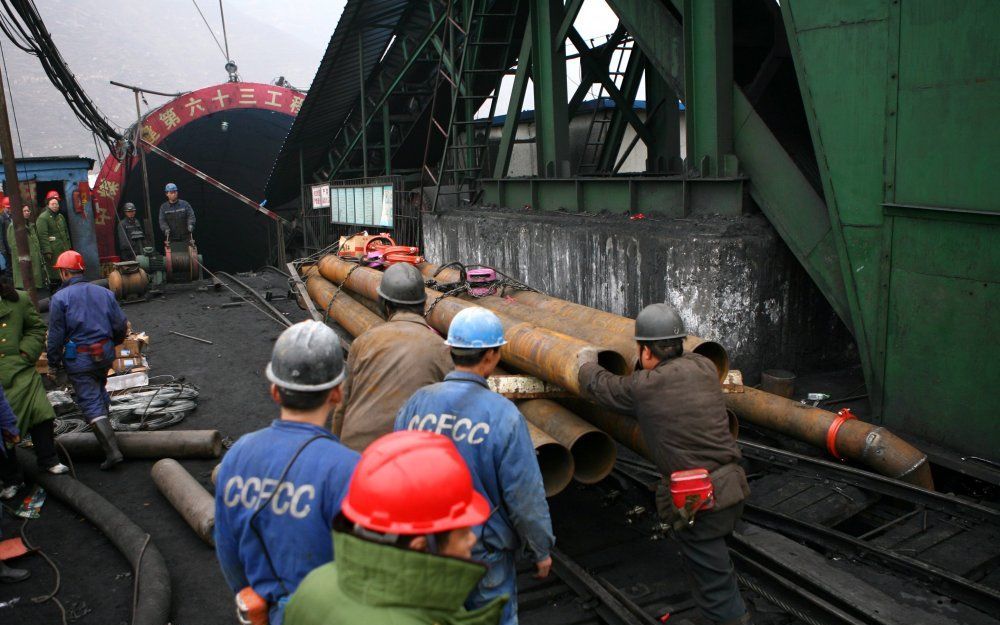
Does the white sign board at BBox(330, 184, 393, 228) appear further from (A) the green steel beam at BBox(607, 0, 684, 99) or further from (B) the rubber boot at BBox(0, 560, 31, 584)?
(B) the rubber boot at BBox(0, 560, 31, 584)

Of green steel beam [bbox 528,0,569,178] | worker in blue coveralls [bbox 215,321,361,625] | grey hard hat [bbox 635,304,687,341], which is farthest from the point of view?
green steel beam [bbox 528,0,569,178]

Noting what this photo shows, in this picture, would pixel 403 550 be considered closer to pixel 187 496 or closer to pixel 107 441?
pixel 187 496

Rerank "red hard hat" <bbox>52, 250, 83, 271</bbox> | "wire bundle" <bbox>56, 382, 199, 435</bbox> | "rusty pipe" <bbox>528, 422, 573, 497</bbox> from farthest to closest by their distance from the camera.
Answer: "wire bundle" <bbox>56, 382, 199, 435</bbox> → "red hard hat" <bbox>52, 250, 83, 271</bbox> → "rusty pipe" <bbox>528, 422, 573, 497</bbox>

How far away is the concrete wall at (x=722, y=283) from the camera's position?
6.82 metres

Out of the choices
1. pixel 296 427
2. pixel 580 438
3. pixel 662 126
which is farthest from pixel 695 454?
pixel 662 126

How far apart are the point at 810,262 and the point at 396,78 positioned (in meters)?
10.9

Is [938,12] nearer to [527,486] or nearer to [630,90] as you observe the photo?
[527,486]

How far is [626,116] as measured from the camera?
10344mm

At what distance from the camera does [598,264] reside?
8.30 metres

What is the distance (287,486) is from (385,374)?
1.35 metres

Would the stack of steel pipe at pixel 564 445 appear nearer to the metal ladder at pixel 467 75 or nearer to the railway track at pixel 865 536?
the railway track at pixel 865 536

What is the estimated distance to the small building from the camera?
50.3ft

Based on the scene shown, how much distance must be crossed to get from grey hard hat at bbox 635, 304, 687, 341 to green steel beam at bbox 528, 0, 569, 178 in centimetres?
630

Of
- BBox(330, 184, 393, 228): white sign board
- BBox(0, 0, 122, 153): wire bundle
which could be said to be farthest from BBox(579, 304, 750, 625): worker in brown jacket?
BBox(330, 184, 393, 228): white sign board
